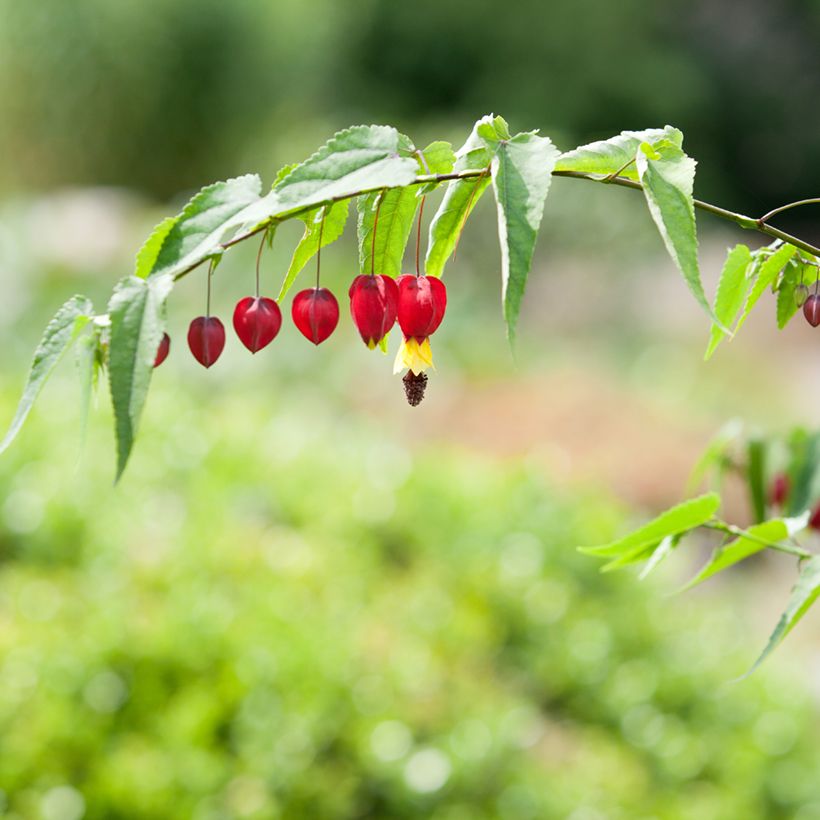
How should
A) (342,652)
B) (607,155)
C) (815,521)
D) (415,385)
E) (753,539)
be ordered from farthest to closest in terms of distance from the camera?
(342,652), (815,521), (753,539), (415,385), (607,155)

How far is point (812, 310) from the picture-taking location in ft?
3.12

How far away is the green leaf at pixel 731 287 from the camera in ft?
3.05

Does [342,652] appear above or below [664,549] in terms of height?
below

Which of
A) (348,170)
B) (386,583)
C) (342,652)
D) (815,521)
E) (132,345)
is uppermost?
(348,170)

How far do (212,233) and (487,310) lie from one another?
713cm

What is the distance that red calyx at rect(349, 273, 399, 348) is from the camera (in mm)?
854

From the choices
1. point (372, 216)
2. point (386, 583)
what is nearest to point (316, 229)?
point (372, 216)

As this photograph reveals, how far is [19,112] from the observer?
10.7m

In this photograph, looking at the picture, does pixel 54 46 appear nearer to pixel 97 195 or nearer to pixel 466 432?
pixel 97 195

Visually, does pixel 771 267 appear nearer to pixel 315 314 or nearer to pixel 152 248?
pixel 315 314

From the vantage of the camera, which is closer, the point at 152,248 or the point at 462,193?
the point at 152,248

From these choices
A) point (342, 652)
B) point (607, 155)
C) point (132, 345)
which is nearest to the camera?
point (132, 345)

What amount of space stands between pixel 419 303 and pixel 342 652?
6.35 feet

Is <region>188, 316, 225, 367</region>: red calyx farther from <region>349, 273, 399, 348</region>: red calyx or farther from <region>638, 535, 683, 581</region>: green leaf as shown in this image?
<region>638, 535, 683, 581</region>: green leaf
